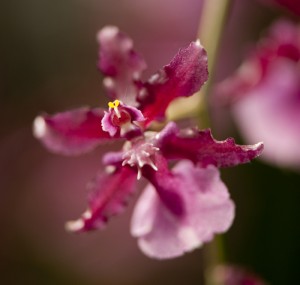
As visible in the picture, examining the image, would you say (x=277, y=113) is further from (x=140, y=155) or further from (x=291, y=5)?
(x=140, y=155)

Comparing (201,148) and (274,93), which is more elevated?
(274,93)

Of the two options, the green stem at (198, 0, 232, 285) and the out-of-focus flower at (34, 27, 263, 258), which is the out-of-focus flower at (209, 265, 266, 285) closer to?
the green stem at (198, 0, 232, 285)

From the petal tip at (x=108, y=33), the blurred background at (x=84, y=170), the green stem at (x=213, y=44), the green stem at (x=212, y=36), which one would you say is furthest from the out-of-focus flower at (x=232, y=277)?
the blurred background at (x=84, y=170)

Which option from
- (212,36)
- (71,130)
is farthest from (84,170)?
(71,130)

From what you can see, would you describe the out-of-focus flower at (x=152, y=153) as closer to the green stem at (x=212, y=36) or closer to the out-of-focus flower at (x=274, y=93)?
the green stem at (x=212, y=36)

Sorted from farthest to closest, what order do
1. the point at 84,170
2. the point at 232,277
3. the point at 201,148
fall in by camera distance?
1. the point at 84,170
2. the point at 232,277
3. the point at 201,148

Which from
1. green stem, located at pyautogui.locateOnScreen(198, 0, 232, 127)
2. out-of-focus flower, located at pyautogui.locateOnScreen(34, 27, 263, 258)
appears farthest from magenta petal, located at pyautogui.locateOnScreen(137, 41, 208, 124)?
green stem, located at pyautogui.locateOnScreen(198, 0, 232, 127)
